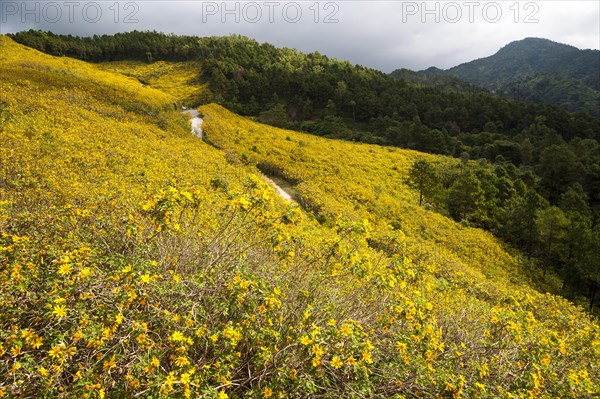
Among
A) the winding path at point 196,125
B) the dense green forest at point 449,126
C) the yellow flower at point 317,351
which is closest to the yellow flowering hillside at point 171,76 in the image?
the dense green forest at point 449,126

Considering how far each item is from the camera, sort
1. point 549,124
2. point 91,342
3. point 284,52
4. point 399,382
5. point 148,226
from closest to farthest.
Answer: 1. point 91,342
2. point 399,382
3. point 148,226
4. point 549,124
5. point 284,52

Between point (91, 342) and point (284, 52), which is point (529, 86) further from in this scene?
point (91, 342)

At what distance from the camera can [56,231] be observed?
4.91 m

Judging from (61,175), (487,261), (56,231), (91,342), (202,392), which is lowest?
(487,261)

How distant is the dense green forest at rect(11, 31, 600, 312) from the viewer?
27000 millimetres

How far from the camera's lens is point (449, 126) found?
63.6 metres

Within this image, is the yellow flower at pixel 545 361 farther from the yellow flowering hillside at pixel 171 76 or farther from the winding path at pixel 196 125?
the yellow flowering hillside at pixel 171 76

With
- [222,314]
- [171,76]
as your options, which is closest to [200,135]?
[222,314]

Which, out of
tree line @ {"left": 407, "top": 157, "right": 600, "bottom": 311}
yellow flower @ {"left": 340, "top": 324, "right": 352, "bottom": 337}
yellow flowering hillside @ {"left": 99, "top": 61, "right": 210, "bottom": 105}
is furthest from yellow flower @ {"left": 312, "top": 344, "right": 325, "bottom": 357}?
yellow flowering hillside @ {"left": 99, "top": 61, "right": 210, "bottom": 105}

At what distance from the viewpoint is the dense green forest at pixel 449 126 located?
27.0 metres

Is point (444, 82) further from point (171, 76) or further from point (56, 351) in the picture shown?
point (56, 351)

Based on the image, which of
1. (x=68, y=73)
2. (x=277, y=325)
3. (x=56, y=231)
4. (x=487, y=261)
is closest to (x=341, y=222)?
(x=277, y=325)

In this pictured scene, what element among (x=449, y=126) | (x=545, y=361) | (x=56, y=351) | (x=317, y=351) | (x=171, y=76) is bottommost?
(x=545, y=361)

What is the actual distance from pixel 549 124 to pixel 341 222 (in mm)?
76376
